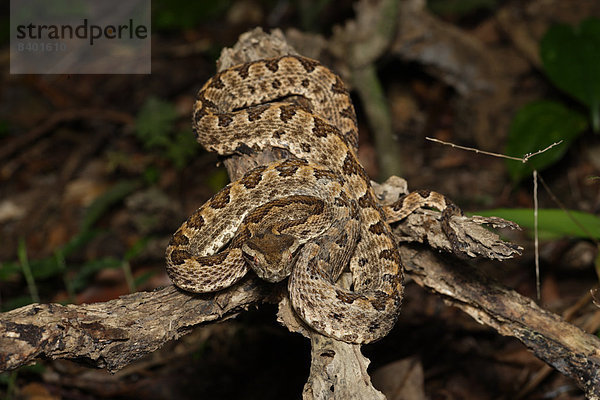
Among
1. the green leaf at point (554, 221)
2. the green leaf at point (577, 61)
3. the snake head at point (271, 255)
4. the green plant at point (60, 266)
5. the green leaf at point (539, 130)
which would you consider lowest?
the green plant at point (60, 266)

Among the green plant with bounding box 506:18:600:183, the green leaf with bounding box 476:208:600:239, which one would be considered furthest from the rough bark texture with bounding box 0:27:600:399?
the green plant with bounding box 506:18:600:183

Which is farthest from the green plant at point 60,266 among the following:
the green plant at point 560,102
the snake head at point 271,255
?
the green plant at point 560,102

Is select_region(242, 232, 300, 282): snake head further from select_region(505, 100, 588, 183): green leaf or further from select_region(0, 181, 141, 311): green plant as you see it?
select_region(505, 100, 588, 183): green leaf

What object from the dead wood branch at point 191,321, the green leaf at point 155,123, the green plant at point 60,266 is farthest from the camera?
the green leaf at point 155,123

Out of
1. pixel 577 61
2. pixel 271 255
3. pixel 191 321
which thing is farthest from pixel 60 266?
pixel 577 61

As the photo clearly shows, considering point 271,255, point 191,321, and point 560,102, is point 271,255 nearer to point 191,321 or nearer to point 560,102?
point 191,321

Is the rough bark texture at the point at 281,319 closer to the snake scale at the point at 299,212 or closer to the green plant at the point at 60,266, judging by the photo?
the snake scale at the point at 299,212

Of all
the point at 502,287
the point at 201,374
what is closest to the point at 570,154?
the point at 502,287
